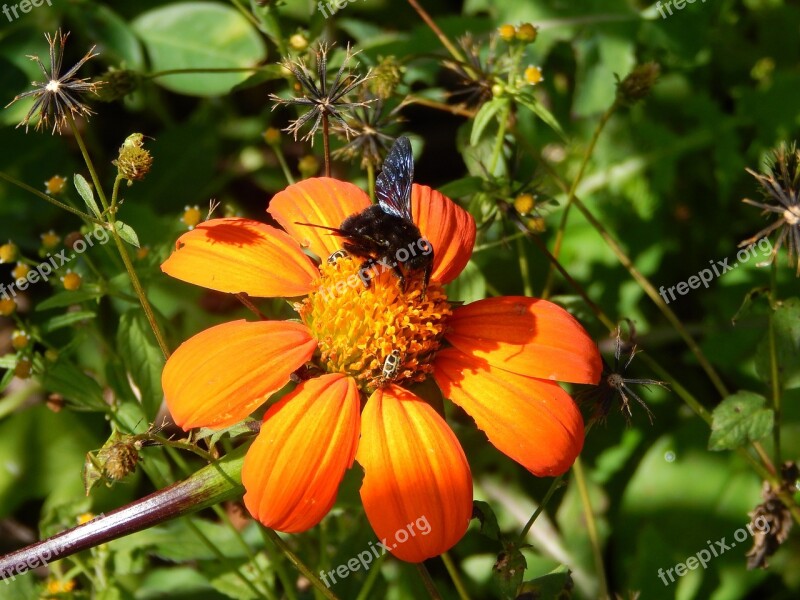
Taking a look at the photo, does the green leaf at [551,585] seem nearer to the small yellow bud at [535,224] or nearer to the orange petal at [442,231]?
the orange petal at [442,231]

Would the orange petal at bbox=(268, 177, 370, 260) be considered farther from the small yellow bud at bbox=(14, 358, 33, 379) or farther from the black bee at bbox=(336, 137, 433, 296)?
the small yellow bud at bbox=(14, 358, 33, 379)

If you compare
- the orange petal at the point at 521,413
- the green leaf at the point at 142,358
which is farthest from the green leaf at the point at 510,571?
the green leaf at the point at 142,358

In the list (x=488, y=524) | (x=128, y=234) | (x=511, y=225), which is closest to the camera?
(x=128, y=234)

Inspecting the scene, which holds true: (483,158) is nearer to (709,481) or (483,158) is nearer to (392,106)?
(392,106)

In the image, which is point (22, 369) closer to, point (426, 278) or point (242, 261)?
point (242, 261)

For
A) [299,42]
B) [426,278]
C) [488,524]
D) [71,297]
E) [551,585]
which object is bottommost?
[551,585]

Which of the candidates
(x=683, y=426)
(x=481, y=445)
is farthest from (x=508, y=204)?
(x=683, y=426)

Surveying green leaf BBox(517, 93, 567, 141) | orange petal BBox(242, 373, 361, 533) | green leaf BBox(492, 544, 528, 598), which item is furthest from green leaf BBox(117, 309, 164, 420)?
green leaf BBox(517, 93, 567, 141)

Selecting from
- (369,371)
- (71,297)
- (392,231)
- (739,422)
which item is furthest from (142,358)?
(739,422)
